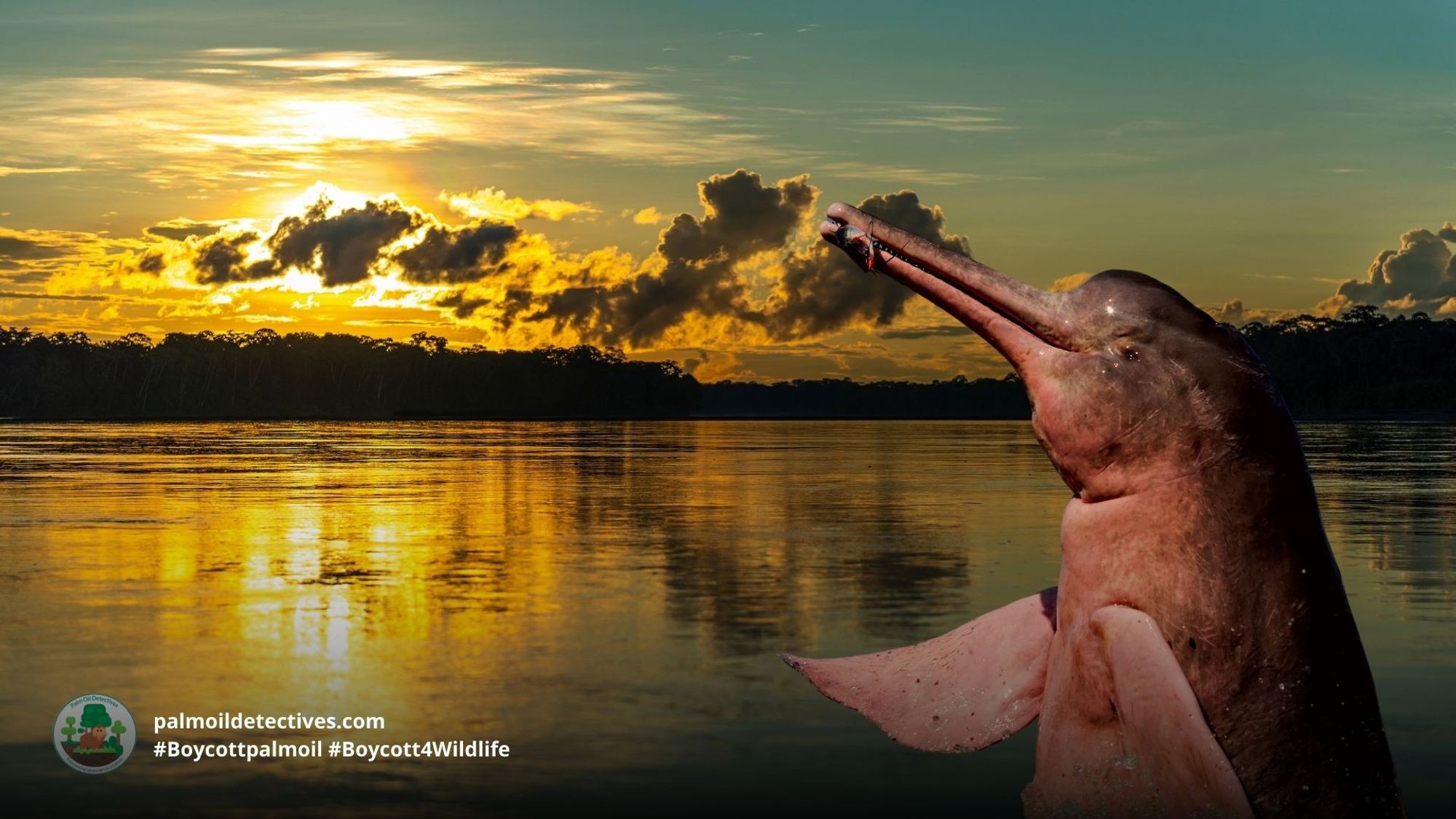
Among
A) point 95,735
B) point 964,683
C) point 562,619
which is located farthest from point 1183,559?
point 562,619

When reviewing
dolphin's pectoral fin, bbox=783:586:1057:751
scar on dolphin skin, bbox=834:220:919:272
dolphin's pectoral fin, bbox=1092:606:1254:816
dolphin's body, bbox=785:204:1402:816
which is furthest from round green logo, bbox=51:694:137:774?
dolphin's pectoral fin, bbox=1092:606:1254:816

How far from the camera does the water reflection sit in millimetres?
5945

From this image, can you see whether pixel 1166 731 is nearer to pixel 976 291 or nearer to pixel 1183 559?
pixel 1183 559

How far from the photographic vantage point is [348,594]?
11.9 meters

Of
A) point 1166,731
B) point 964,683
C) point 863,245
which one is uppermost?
point 863,245

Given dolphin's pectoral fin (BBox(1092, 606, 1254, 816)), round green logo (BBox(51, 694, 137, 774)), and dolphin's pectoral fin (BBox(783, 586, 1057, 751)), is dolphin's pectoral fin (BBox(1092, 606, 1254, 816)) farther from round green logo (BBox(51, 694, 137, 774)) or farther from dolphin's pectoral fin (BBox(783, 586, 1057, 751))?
round green logo (BBox(51, 694, 137, 774))

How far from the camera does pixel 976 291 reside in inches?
135

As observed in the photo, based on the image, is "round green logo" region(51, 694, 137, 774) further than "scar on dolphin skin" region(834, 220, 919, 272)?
Yes

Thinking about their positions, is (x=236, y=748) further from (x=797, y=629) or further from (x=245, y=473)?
(x=245, y=473)

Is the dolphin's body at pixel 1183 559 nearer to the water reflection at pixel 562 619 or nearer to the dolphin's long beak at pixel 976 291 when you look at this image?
the dolphin's long beak at pixel 976 291

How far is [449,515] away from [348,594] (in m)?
8.29

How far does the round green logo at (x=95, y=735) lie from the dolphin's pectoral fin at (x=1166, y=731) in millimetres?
4631

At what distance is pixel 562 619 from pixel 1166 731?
24.7ft

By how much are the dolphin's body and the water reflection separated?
2197 mm
